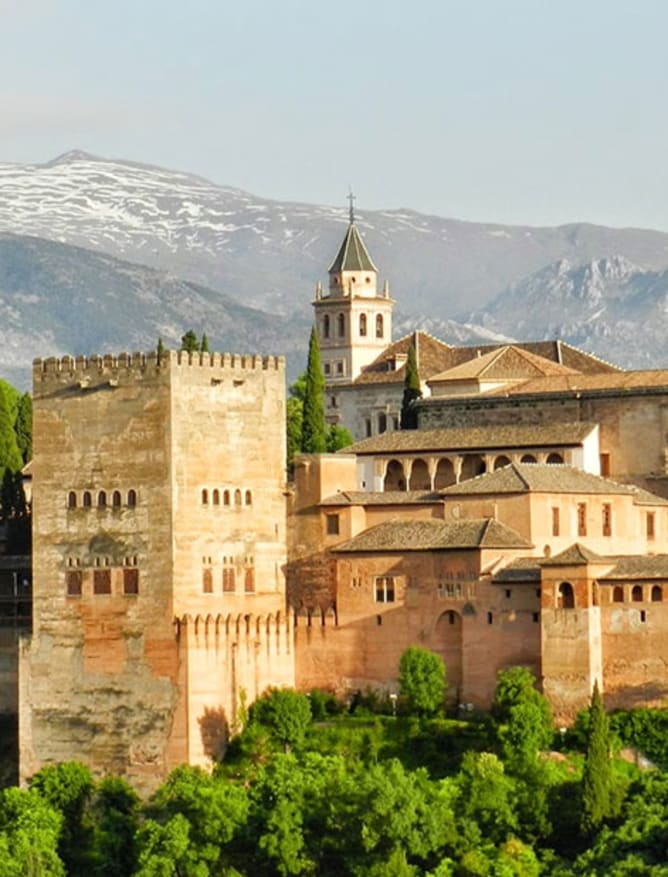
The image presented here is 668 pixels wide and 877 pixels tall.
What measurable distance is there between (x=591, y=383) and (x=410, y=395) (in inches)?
304

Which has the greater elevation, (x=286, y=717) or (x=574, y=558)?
(x=574, y=558)

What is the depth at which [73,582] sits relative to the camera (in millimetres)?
80250

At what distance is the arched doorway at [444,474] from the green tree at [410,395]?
7427 millimetres

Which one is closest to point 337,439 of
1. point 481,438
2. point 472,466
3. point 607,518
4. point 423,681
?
point 481,438

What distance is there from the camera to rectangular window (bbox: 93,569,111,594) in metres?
79.6

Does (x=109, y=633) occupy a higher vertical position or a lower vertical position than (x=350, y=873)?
higher

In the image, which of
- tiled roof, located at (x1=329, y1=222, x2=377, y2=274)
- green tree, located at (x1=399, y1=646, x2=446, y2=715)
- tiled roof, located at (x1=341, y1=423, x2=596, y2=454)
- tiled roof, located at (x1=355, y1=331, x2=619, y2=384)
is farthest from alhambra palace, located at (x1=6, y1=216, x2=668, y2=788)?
tiled roof, located at (x1=329, y1=222, x2=377, y2=274)

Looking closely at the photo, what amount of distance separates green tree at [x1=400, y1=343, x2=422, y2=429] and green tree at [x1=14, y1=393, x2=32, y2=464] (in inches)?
455

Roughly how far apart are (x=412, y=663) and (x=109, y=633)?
766 centimetres

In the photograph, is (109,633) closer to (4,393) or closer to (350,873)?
(350,873)

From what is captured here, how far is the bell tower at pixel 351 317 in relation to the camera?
11650cm

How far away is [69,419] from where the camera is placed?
8112 centimetres

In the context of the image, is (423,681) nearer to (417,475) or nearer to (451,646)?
(451,646)

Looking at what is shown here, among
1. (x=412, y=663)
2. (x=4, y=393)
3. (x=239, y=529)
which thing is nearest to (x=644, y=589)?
(x=412, y=663)
